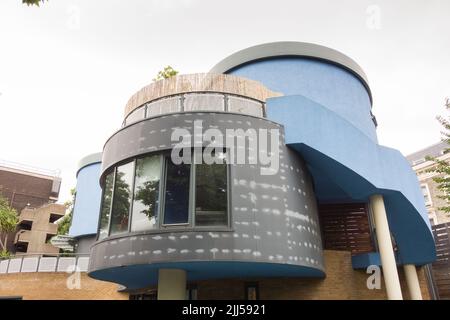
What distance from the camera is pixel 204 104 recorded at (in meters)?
9.63

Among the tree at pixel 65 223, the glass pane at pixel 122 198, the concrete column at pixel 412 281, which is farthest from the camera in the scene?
→ the tree at pixel 65 223

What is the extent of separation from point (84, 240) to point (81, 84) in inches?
586

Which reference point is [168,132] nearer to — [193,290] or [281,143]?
[281,143]

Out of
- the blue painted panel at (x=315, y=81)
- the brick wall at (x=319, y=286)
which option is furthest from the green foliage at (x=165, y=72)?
the brick wall at (x=319, y=286)

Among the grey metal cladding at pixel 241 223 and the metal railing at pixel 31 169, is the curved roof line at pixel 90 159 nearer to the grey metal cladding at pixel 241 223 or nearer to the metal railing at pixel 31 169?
the grey metal cladding at pixel 241 223

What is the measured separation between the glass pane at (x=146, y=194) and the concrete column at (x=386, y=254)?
21.8 feet

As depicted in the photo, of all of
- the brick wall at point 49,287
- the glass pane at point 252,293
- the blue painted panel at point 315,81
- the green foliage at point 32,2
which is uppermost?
the blue painted panel at point 315,81

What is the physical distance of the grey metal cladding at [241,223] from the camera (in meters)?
8.02

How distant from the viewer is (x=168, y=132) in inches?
362

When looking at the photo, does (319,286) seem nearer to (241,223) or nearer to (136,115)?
(241,223)

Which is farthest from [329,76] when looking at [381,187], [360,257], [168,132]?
[168,132]

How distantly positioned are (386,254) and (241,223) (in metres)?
5.01

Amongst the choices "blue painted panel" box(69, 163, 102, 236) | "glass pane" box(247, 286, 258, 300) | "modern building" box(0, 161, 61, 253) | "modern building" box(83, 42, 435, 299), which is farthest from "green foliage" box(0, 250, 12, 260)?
"glass pane" box(247, 286, 258, 300)
